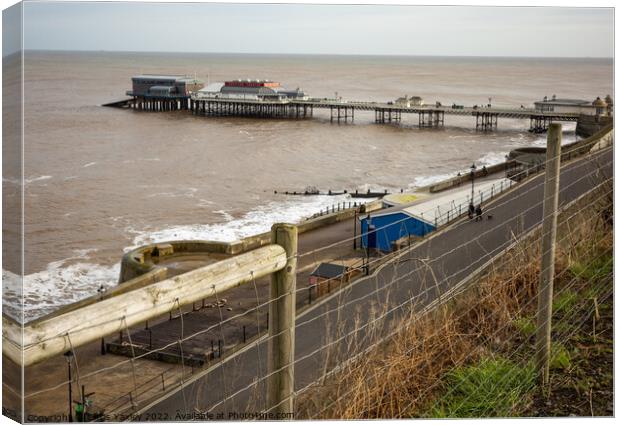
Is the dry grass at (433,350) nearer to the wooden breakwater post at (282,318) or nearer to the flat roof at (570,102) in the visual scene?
the wooden breakwater post at (282,318)

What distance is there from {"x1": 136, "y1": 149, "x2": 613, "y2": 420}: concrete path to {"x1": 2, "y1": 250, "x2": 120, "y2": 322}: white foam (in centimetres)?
835

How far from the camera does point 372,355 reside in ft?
11.2

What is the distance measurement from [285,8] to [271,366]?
3157 mm

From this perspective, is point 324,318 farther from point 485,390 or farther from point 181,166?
point 181,166

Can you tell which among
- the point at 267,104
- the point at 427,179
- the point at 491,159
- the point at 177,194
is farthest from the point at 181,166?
the point at 267,104

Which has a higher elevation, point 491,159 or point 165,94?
point 165,94

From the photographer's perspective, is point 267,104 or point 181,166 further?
point 267,104

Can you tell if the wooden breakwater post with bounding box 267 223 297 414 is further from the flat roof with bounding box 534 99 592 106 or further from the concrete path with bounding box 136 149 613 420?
the flat roof with bounding box 534 99 592 106

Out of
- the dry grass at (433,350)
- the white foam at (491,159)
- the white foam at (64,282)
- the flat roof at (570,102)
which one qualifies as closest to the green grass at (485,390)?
the dry grass at (433,350)

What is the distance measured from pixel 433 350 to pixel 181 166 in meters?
25.9

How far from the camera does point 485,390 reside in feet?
11.8

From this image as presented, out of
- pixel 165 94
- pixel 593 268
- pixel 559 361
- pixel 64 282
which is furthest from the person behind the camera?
pixel 165 94

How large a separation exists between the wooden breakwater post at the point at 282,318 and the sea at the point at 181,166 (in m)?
1.62

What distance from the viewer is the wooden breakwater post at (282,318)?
2295 mm
